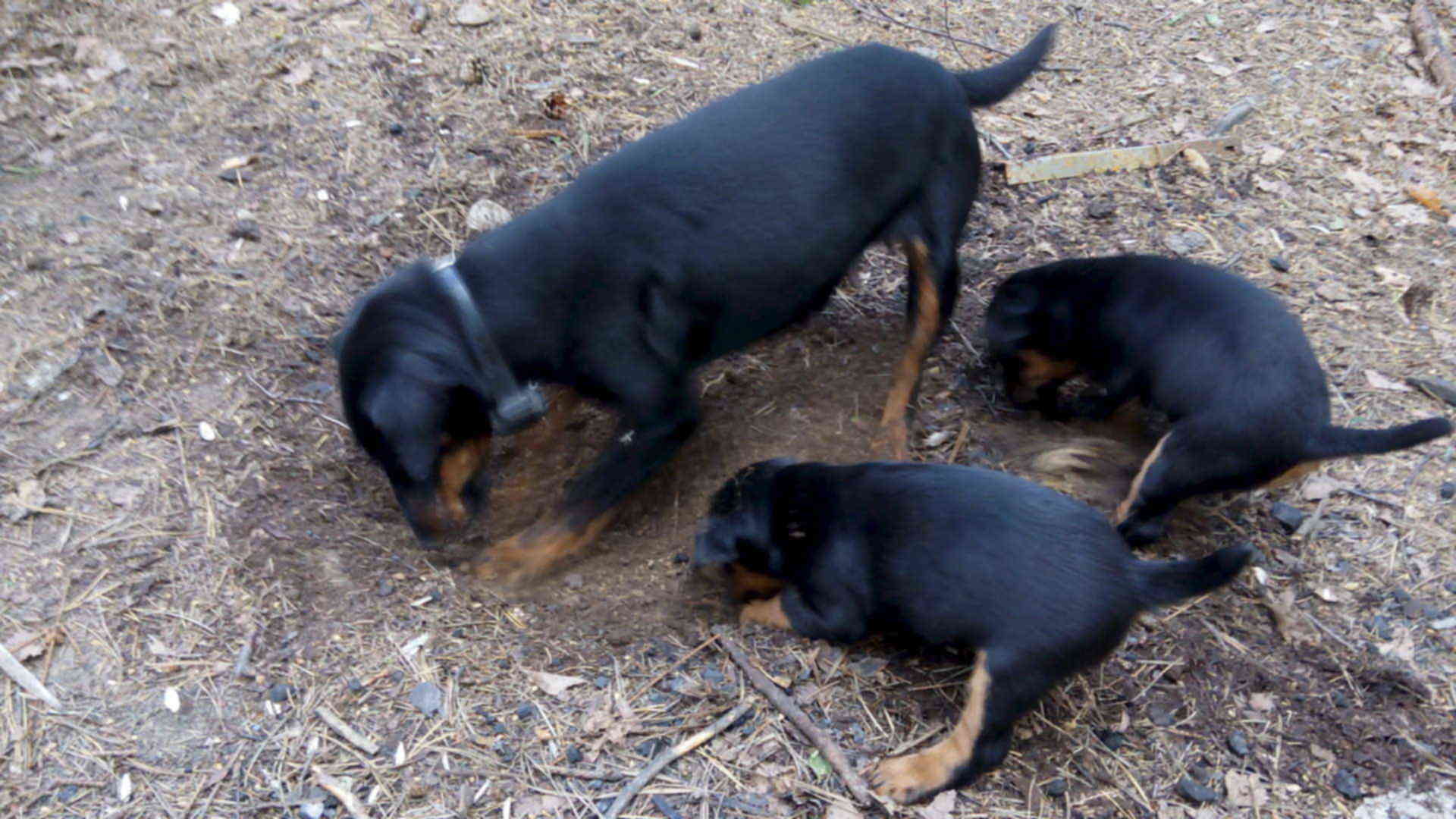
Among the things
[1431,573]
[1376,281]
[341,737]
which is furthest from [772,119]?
[1376,281]

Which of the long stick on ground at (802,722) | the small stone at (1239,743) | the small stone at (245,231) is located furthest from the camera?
the small stone at (245,231)

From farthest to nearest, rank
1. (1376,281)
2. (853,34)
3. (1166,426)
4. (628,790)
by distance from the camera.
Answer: (853,34), (1376,281), (1166,426), (628,790)

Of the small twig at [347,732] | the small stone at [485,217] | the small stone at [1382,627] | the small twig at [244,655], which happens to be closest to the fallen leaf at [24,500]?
the small twig at [244,655]

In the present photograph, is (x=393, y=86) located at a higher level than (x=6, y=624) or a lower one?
higher

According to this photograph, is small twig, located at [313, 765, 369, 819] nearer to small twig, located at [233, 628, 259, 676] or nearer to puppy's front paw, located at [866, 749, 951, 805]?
small twig, located at [233, 628, 259, 676]

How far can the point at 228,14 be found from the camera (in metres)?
5.29

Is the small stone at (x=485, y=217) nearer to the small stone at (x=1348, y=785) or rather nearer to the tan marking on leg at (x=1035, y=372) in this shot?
the tan marking on leg at (x=1035, y=372)

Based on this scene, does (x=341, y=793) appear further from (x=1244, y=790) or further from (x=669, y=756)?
(x=1244, y=790)

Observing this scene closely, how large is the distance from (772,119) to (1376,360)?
283 centimetres

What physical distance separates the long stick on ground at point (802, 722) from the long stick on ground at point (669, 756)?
82mm

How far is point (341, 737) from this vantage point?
9.39 feet

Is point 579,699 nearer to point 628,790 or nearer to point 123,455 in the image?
point 628,790

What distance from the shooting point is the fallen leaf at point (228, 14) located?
5.25 m

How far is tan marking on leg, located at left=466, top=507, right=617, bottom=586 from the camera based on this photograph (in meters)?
3.52
